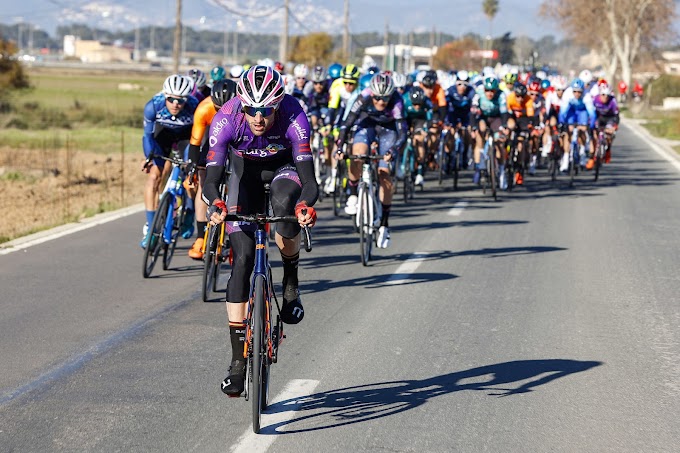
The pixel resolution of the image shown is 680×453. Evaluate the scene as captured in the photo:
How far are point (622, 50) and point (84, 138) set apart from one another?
73.4 m

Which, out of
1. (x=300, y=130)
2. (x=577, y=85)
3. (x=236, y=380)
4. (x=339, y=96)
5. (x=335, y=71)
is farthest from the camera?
(x=577, y=85)

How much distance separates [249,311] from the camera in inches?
245

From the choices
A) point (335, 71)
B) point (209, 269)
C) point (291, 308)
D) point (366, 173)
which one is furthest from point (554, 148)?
point (291, 308)

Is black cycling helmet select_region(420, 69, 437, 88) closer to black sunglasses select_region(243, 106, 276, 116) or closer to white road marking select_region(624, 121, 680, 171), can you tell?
white road marking select_region(624, 121, 680, 171)

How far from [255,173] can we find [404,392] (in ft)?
5.09

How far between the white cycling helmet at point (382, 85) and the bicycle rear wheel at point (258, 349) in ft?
23.8

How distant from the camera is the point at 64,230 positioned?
1439cm

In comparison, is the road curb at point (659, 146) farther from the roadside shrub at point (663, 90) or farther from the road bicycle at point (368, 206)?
the roadside shrub at point (663, 90)

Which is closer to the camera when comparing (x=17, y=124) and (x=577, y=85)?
(x=577, y=85)

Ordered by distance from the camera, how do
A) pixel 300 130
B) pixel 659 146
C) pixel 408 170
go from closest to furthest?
pixel 300 130 < pixel 408 170 < pixel 659 146

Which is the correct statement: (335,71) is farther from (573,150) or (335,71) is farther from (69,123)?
(69,123)

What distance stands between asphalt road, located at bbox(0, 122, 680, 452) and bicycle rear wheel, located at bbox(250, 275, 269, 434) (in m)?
0.18

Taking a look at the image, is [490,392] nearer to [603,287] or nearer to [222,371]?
[222,371]

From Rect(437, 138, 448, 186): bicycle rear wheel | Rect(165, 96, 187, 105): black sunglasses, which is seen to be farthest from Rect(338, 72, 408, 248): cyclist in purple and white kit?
Rect(437, 138, 448, 186): bicycle rear wheel
